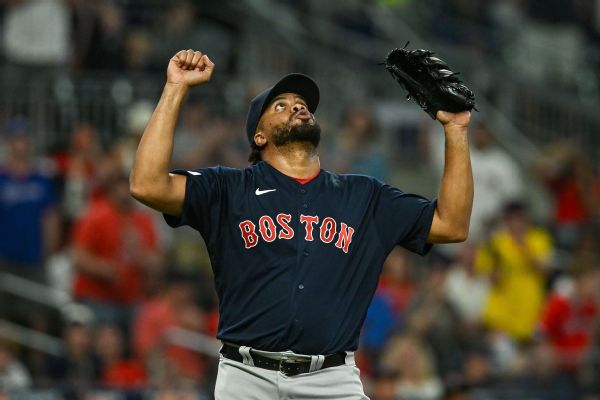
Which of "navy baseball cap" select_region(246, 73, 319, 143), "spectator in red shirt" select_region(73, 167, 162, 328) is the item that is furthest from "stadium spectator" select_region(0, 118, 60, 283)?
"navy baseball cap" select_region(246, 73, 319, 143)

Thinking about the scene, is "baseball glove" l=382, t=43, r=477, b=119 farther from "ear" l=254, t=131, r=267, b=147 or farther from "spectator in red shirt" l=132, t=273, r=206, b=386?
"spectator in red shirt" l=132, t=273, r=206, b=386

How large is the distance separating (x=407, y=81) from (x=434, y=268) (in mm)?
5632

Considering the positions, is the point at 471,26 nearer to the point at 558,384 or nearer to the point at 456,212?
the point at 558,384

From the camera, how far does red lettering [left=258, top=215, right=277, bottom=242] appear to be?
5.63 metres

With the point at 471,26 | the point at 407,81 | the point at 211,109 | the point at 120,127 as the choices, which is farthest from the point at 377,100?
the point at 407,81

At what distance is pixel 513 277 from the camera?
1167 cm

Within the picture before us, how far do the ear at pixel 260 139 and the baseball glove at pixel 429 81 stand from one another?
635 millimetres

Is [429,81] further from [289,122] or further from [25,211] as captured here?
[25,211]

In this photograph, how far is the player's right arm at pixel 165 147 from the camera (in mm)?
5469

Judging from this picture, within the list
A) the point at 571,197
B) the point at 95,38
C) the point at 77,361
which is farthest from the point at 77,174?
the point at 571,197

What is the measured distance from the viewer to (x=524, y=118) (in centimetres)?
1616

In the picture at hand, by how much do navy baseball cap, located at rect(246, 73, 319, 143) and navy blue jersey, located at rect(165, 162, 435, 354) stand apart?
0.89 ft

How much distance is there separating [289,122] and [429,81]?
633 millimetres

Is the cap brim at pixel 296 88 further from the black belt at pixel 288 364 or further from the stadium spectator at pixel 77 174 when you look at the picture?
the stadium spectator at pixel 77 174
